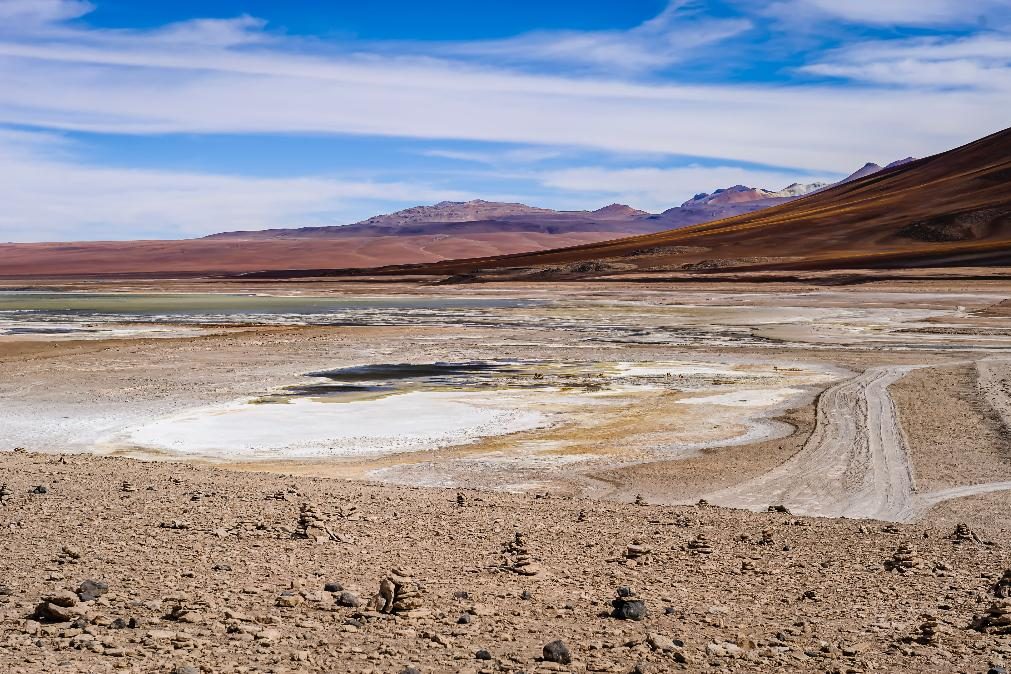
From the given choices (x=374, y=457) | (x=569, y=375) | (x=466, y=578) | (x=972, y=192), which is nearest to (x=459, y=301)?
(x=569, y=375)

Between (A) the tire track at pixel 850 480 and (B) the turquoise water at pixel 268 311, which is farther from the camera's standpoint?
(B) the turquoise water at pixel 268 311

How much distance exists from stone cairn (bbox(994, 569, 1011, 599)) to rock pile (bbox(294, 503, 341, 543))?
5.04 meters

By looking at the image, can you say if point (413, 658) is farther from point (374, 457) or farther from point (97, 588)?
point (374, 457)

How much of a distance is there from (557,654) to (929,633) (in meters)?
2.39

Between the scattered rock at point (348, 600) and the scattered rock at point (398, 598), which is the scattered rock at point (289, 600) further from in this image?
the scattered rock at point (398, 598)

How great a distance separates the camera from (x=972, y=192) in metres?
118

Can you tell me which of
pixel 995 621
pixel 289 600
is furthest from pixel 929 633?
pixel 289 600

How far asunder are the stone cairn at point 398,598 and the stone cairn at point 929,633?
310cm

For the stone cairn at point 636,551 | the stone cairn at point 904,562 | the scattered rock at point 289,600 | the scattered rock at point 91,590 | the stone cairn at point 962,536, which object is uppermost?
the scattered rock at point 91,590

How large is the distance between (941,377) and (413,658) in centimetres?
2120

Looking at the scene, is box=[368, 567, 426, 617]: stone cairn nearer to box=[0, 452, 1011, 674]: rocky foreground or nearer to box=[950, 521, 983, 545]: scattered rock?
box=[0, 452, 1011, 674]: rocky foreground

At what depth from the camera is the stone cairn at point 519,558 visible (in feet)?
26.1

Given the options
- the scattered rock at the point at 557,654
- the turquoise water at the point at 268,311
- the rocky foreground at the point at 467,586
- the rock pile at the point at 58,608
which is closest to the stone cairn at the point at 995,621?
the rocky foreground at the point at 467,586

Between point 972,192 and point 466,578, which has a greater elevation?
point 972,192
